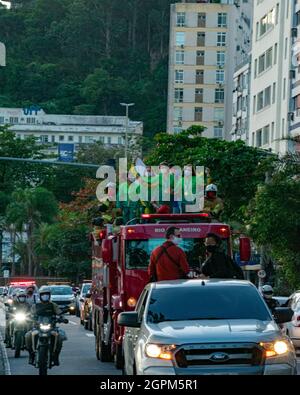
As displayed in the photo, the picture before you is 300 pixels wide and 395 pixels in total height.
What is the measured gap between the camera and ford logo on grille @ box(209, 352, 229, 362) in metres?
16.3

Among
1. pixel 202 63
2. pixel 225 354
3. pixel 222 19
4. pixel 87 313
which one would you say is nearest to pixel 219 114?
pixel 202 63

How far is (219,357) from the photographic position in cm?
1633

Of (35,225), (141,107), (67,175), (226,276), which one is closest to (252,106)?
(35,225)

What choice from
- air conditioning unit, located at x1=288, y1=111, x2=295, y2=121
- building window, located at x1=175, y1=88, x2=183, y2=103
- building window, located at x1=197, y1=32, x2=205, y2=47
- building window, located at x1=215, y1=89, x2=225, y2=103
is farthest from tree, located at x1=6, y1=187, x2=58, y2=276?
air conditioning unit, located at x1=288, y1=111, x2=295, y2=121

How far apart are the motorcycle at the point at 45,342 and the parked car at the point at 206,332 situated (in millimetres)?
4718

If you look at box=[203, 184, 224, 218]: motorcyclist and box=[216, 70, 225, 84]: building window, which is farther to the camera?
box=[216, 70, 225, 84]: building window

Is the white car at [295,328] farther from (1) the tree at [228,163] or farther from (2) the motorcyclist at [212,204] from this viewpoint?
(1) the tree at [228,163]

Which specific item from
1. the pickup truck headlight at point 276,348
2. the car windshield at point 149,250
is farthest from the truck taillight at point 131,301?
the pickup truck headlight at point 276,348

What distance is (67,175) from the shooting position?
457ft

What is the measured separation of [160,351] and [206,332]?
1.77ft

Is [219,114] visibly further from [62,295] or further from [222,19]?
[62,295]

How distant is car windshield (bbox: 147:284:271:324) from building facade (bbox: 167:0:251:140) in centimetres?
13801

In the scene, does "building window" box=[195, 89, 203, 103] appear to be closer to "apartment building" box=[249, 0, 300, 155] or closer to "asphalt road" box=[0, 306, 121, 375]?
"apartment building" box=[249, 0, 300, 155]

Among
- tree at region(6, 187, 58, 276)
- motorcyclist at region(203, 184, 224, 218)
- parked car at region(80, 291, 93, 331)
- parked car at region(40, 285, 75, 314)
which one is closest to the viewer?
motorcyclist at region(203, 184, 224, 218)
